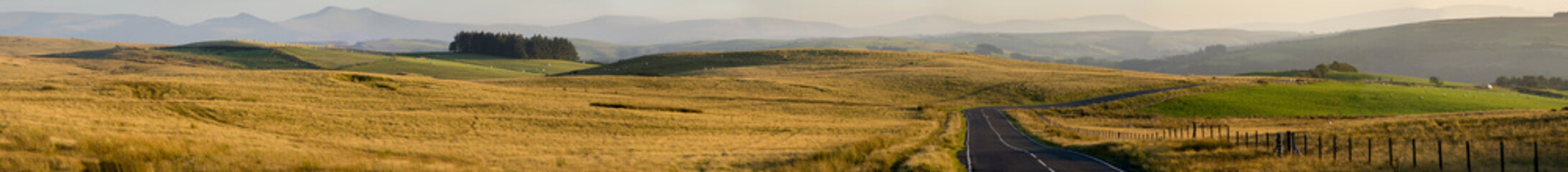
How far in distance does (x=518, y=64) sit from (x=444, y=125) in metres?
135

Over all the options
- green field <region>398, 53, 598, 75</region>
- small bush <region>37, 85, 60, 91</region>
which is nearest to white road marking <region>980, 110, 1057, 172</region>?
small bush <region>37, 85, 60, 91</region>

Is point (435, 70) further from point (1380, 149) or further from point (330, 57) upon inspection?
point (1380, 149)

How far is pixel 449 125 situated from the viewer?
36.7 m

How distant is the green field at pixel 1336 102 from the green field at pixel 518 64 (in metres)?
97.0

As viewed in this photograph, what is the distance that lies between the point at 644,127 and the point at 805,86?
48.8m

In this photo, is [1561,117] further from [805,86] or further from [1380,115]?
[805,86]

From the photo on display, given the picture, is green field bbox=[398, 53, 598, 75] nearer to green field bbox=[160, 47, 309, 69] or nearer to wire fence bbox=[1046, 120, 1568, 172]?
green field bbox=[160, 47, 309, 69]

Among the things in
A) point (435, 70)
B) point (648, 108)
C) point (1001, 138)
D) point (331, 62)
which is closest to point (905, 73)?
point (648, 108)

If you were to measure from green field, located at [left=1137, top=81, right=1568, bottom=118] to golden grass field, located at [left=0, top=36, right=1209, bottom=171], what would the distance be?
12.4 m

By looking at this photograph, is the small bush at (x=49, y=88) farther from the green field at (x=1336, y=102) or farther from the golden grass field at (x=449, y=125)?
the green field at (x=1336, y=102)

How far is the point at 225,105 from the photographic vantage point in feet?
116

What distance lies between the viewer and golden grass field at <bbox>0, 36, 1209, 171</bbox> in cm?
2052

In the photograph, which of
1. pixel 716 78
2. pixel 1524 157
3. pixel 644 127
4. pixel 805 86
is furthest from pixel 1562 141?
pixel 716 78

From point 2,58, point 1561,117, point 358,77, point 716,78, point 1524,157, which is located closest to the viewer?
point 1524,157
